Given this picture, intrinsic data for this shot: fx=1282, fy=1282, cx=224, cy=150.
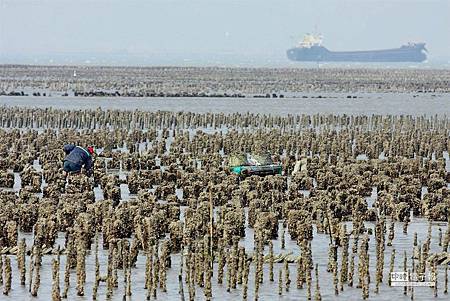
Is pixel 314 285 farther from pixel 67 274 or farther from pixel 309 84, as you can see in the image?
pixel 309 84

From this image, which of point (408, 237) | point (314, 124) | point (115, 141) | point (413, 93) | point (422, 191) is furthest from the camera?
point (413, 93)

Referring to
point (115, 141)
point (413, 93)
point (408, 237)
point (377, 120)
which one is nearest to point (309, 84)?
point (413, 93)

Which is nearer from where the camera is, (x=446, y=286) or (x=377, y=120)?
(x=446, y=286)

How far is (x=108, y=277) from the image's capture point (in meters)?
25.1

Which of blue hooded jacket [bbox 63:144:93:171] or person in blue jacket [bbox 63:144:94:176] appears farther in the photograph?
blue hooded jacket [bbox 63:144:93:171]

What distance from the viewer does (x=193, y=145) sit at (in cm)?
5372

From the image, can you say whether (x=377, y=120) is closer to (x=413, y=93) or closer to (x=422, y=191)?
(x=422, y=191)

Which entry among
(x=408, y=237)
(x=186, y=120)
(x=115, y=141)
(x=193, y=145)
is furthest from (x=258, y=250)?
(x=186, y=120)

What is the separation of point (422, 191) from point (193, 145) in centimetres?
1411

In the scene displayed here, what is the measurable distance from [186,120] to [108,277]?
49369mm

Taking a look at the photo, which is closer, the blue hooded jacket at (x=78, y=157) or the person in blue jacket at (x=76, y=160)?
the person in blue jacket at (x=76, y=160)

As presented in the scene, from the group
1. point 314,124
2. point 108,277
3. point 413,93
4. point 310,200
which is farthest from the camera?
point 413,93

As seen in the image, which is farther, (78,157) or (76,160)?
(78,157)

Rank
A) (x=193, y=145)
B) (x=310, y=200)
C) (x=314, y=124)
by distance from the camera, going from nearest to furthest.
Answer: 1. (x=310, y=200)
2. (x=193, y=145)
3. (x=314, y=124)
